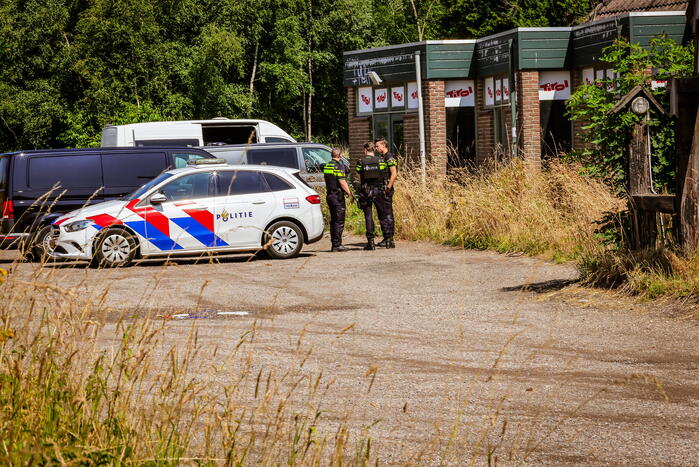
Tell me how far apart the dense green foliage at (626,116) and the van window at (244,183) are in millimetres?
6427

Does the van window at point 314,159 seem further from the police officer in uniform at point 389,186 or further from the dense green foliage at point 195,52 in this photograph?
the dense green foliage at point 195,52

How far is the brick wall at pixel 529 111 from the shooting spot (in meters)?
28.6

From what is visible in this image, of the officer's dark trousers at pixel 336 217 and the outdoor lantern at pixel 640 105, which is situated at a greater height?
the outdoor lantern at pixel 640 105

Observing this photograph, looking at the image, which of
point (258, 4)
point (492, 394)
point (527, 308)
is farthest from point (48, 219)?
point (258, 4)

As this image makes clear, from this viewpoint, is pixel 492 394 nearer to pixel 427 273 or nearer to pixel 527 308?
pixel 527 308

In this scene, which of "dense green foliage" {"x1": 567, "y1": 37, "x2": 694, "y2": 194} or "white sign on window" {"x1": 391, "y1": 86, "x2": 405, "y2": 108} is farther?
"white sign on window" {"x1": 391, "y1": 86, "x2": 405, "y2": 108}

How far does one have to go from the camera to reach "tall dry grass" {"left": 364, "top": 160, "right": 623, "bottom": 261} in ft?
52.0

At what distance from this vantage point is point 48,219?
60.8 ft

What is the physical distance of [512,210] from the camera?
18.2 metres

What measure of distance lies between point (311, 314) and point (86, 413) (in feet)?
22.6

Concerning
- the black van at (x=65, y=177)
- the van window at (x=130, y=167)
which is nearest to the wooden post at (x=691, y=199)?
the black van at (x=65, y=177)

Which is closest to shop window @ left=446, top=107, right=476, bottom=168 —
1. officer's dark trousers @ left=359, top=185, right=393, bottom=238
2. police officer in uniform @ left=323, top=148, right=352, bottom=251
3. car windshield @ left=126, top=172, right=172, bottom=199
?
police officer in uniform @ left=323, top=148, right=352, bottom=251

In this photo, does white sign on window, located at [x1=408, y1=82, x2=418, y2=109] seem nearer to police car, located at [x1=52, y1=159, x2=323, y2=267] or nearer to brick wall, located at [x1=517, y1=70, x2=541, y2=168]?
brick wall, located at [x1=517, y1=70, x2=541, y2=168]

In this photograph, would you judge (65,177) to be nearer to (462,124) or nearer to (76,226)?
(76,226)
